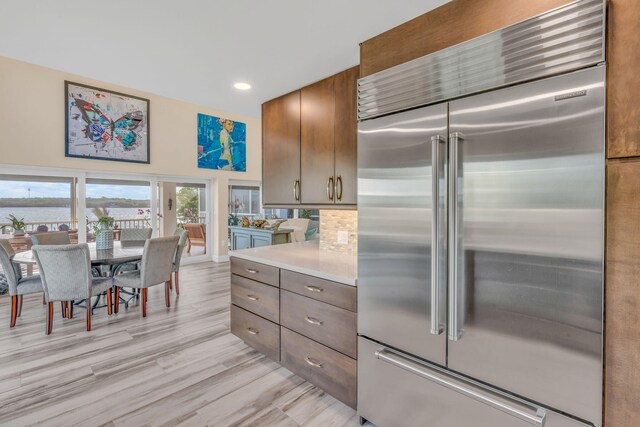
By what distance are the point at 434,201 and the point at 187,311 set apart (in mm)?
3536

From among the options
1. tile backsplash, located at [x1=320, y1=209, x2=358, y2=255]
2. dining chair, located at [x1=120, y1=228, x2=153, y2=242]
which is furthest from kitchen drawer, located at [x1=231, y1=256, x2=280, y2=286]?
dining chair, located at [x1=120, y1=228, x2=153, y2=242]

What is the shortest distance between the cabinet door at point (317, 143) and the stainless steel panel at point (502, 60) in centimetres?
64

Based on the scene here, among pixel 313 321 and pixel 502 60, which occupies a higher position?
pixel 502 60

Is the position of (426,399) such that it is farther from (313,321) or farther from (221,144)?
(221,144)

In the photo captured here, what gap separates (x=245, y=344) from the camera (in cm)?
299

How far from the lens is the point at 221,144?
684 centimetres

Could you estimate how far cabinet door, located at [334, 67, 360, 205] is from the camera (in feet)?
7.09

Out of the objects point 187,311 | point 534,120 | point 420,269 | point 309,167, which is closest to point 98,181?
point 187,311

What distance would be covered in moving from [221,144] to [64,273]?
14.0 ft

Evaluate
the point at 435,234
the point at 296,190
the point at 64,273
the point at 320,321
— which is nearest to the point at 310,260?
the point at 320,321

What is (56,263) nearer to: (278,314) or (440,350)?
(278,314)

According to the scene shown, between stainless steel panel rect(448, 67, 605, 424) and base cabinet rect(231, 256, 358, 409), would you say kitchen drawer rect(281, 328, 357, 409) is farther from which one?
stainless steel panel rect(448, 67, 605, 424)

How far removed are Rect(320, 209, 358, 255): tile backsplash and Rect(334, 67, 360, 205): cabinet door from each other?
20.7 inches

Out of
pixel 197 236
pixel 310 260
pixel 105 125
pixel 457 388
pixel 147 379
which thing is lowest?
pixel 147 379
